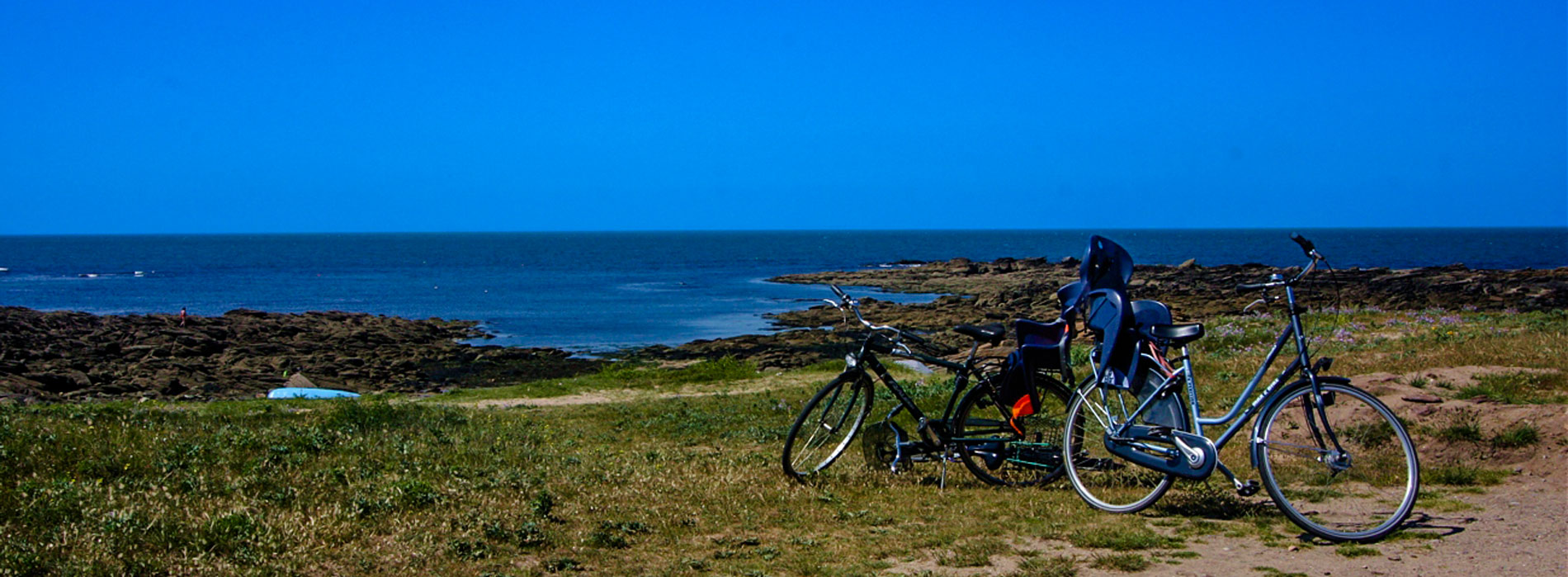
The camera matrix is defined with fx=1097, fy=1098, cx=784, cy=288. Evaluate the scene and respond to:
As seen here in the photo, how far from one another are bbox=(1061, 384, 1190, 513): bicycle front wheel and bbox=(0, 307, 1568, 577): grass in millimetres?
153

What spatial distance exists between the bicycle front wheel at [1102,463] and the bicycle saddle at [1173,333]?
461 mm

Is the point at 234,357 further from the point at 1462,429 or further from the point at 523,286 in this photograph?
the point at 523,286

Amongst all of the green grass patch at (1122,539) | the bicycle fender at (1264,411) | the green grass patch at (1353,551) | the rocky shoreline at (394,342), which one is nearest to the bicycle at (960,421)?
the green grass patch at (1122,539)

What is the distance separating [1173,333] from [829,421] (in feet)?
9.67

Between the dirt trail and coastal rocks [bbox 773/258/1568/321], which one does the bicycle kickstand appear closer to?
the dirt trail

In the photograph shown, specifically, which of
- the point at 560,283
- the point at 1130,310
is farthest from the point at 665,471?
the point at 560,283

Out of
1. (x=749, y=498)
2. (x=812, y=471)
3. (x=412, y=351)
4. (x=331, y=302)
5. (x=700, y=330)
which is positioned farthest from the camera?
(x=331, y=302)

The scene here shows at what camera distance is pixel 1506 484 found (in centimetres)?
805

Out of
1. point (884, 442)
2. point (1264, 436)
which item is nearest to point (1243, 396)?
point (1264, 436)

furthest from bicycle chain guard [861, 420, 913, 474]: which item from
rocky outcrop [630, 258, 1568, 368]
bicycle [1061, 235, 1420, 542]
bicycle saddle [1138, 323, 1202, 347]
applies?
rocky outcrop [630, 258, 1568, 368]

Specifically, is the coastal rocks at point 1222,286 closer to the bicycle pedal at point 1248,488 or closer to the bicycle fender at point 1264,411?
the bicycle pedal at point 1248,488

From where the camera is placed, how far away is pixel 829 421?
355 inches

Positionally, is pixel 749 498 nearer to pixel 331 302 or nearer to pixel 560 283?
pixel 331 302

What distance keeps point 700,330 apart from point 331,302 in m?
32.3
